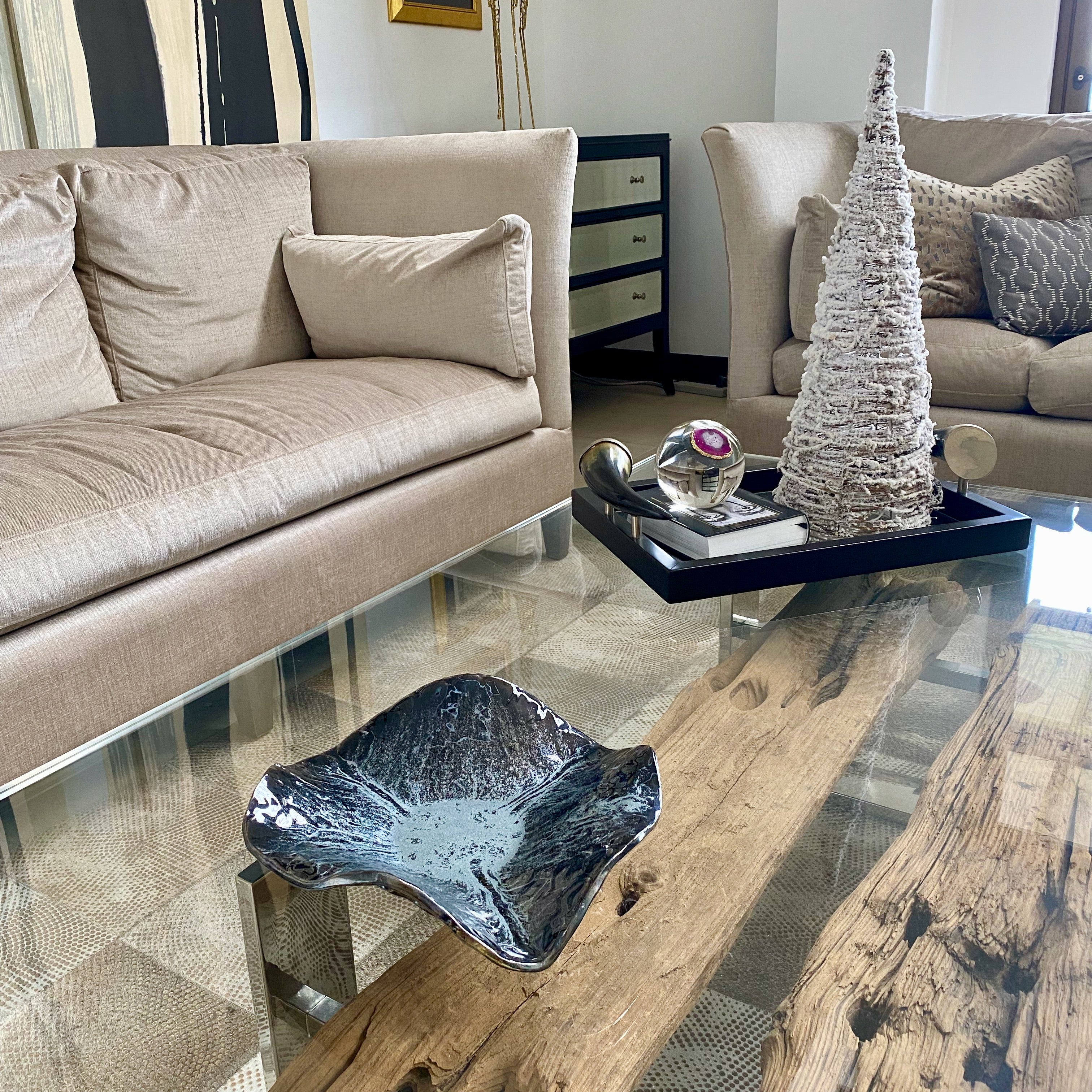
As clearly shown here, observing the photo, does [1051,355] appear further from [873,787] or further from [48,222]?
[48,222]

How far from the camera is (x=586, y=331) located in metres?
3.16

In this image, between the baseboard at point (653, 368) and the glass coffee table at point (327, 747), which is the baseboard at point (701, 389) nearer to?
the baseboard at point (653, 368)

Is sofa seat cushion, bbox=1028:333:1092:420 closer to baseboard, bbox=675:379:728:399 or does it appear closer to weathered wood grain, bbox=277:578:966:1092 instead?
weathered wood grain, bbox=277:578:966:1092

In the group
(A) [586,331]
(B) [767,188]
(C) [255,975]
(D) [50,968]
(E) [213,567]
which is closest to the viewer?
(C) [255,975]

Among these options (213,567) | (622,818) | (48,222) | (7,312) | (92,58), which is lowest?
(213,567)

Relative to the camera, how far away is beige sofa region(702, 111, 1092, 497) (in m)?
1.95

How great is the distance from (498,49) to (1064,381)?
2268 mm

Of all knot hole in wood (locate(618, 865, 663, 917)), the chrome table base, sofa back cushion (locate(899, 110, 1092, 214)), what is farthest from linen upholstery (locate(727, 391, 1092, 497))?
the chrome table base

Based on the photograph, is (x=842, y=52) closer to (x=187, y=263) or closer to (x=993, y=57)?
(x=993, y=57)

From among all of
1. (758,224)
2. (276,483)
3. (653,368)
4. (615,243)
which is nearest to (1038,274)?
(758,224)

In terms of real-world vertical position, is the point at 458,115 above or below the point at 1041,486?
above

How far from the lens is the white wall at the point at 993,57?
296cm

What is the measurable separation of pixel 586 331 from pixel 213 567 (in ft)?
6.53

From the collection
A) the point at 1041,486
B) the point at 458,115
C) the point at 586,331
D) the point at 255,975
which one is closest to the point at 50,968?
the point at 255,975
